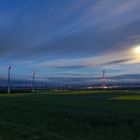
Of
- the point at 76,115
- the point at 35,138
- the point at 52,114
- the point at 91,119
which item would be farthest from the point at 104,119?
the point at 35,138

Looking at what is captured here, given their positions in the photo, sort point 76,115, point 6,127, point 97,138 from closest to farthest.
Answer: point 97,138 < point 6,127 < point 76,115

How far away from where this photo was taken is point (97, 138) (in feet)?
59.0

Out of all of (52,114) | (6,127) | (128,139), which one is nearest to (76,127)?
(6,127)

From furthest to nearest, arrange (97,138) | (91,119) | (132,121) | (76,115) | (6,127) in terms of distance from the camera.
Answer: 1. (76,115)
2. (91,119)
3. (132,121)
4. (6,127)
5. (97,138)

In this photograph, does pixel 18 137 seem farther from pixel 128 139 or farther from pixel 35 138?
pixel 128 139

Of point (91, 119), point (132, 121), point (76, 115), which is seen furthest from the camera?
point (76, 115)

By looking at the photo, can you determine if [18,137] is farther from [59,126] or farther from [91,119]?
[91,119]

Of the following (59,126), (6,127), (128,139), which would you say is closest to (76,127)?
(59,126)

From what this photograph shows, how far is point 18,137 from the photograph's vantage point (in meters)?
17.4

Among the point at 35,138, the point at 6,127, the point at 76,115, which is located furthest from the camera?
the point at 76,115

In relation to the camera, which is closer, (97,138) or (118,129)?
(97,138)

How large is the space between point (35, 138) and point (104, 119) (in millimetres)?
10854

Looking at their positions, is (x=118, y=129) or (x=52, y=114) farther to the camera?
(x=52, y=114)

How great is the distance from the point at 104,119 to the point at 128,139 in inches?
361
